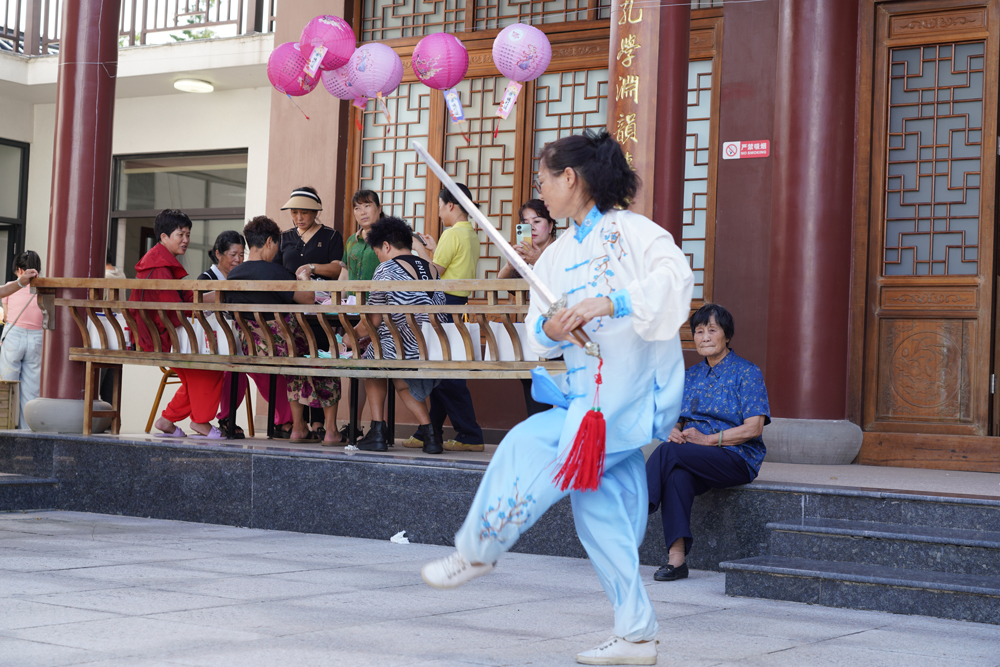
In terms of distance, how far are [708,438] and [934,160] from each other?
2.70m

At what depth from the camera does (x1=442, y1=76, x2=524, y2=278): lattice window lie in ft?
24.4

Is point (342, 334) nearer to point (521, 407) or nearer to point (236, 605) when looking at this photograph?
point (521, 407)

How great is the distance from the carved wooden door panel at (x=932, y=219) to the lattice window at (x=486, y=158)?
2.39 meters

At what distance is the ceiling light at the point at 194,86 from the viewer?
9602mm

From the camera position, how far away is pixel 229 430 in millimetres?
6570

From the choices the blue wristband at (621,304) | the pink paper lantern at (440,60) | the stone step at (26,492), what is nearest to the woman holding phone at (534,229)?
→ the pink paper lantern at (440,60)

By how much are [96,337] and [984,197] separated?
532 cm

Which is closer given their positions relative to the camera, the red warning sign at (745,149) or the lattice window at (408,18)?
the red warning sign at (745,149)

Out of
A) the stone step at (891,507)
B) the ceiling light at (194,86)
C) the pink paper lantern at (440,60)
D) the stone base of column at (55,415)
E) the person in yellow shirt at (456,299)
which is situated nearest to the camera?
the stone step at (891,507)

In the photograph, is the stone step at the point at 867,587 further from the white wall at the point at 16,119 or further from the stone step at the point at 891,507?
the white wall at the point at 16,119

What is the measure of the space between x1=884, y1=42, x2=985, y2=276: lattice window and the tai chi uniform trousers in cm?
385

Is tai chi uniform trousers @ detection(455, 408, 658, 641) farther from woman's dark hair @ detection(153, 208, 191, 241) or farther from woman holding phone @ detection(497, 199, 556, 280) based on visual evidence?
woman's dark hair @ detection(153, 208, 191, 241)

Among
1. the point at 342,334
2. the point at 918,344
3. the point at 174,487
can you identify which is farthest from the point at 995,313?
the point at 174,487

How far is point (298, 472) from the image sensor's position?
18.1 feet
